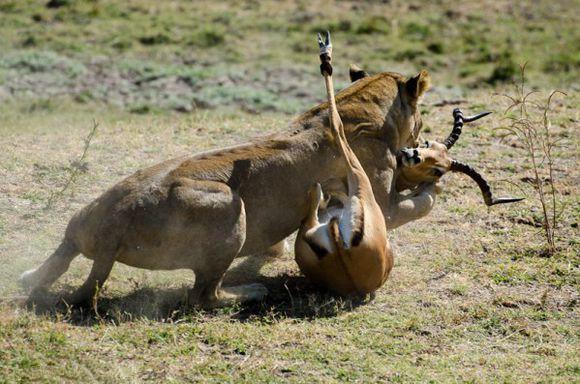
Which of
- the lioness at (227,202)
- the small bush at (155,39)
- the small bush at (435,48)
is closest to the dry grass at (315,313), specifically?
the lioness at (227,202)

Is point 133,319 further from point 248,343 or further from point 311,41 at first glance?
point 311,41

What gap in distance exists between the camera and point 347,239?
24.4 feet

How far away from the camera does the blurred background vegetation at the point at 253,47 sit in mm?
14414

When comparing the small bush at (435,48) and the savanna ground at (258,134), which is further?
the small bush at (435,48)

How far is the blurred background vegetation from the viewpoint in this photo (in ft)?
47.3

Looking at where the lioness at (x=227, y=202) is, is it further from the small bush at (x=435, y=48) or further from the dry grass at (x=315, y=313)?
the small bush at (x=435, y=48)

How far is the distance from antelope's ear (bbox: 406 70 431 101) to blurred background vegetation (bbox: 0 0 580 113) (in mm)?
4719

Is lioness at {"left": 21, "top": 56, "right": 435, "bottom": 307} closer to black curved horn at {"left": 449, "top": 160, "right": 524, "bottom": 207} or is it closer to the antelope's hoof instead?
the antelope's hoof

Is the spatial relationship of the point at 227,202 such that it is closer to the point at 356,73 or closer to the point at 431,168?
the point at 431,168

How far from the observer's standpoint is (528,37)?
1808 cm

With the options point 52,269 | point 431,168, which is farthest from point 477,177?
point 52,269

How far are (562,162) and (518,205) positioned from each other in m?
1.37

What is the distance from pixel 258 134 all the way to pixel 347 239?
4185 millimetres

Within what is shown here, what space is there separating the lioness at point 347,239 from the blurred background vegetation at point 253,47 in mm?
5689
